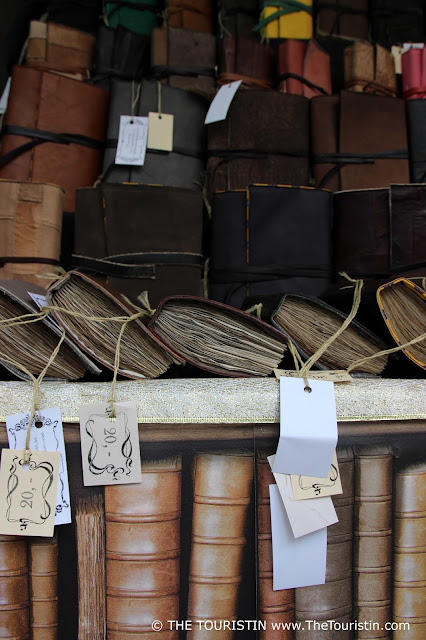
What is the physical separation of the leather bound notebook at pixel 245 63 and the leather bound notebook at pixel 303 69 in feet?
0.17

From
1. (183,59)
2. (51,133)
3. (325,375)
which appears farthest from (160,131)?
(325,375)

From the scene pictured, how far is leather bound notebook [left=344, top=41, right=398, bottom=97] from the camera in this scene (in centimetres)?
193

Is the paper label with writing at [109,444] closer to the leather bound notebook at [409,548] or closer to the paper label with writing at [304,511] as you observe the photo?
the paper label with writing at [304,511]

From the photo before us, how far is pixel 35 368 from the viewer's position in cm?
82

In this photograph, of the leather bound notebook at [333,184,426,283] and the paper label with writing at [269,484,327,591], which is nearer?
the paper label with writing at [269,484,327,591]

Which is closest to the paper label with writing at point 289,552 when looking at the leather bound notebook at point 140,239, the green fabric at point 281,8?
the leather bound notebook at point 140,239

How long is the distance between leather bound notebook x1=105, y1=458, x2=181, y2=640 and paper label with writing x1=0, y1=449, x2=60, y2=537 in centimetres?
8

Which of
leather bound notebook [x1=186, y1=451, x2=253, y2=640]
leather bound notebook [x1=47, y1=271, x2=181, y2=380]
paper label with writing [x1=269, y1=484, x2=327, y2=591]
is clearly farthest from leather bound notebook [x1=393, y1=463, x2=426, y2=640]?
leather bound notebook [x1=47, y1=271, x2=181, y2=380]

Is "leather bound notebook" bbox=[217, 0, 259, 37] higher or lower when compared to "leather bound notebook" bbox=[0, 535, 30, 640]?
higher

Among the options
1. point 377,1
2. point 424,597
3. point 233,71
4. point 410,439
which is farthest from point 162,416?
point 377,1

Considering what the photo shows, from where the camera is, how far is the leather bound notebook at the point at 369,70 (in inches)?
75.9

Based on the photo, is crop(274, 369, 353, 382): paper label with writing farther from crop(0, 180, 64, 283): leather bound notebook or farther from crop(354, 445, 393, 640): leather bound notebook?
crop(0, 180, 64, 283): leather bound notebook

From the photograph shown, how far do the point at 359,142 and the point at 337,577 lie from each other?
4.49 ft

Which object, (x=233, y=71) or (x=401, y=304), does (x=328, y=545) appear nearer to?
(x=401, y=304)
